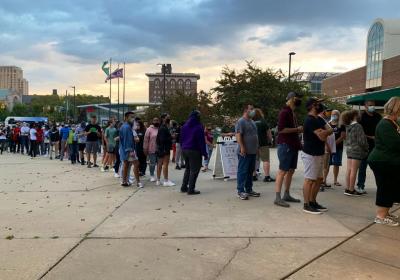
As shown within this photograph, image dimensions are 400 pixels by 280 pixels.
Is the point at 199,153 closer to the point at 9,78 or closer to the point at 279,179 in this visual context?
the point at 279,179

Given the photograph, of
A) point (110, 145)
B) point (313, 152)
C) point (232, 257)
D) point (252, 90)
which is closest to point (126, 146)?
point (110, 145)

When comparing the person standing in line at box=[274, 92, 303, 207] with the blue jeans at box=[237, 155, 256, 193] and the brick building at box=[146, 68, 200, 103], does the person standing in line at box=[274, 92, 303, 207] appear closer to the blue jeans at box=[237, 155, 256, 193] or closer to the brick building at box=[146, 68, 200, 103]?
the blue jeans at box=[237, 155, 256, 193]

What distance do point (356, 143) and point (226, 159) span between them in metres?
3.74

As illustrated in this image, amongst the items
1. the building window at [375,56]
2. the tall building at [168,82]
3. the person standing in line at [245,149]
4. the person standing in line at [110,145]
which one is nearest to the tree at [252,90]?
the person standing in line at [110,145]

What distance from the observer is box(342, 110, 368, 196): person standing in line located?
8.62 metres

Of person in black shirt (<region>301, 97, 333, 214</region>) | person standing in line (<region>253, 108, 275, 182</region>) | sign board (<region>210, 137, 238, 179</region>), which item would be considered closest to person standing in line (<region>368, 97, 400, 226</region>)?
person in black shirt (<region>301, 97, 333, 214</region>)

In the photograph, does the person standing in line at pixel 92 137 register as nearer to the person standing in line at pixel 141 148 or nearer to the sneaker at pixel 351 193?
the person standing in line at pixel 141 148

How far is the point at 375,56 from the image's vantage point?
66.6m

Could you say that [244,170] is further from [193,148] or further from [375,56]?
[375,56]

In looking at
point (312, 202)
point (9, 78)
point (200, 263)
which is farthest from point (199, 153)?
point (9, 78)

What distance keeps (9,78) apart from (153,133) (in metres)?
203

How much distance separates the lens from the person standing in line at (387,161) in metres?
6.21

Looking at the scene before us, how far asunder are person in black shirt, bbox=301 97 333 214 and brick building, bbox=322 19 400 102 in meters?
52.9

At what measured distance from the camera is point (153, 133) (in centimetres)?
1119
